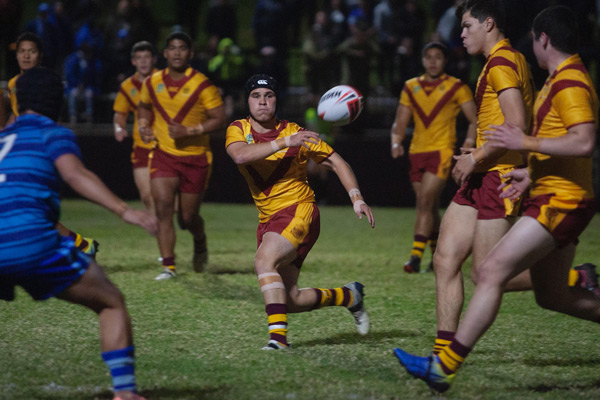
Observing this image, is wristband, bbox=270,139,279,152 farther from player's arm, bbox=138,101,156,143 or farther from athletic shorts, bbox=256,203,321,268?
player's arm, bbox=138,101,156,143

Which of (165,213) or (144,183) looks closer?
(165,213)

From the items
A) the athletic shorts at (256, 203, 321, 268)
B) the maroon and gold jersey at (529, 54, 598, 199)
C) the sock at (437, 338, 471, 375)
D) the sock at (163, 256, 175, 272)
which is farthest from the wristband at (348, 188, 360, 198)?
the sock at (163, 256, 175, 272)

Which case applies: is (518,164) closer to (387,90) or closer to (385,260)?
(385,260)

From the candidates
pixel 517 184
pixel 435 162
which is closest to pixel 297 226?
pixel 517 184

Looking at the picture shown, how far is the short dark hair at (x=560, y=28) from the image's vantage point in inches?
195

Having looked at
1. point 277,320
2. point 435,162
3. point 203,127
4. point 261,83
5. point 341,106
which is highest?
point 261,83

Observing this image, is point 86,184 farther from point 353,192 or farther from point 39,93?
point 353,192

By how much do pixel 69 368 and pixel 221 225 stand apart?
9.63m

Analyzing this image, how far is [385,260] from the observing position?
1114 cm

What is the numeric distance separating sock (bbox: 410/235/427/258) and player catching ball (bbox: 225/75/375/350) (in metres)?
3.60

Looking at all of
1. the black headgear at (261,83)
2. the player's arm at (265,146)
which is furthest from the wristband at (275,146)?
the black headgear at (261,83)

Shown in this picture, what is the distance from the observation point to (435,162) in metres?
10.1

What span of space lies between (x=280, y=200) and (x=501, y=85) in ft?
6.23

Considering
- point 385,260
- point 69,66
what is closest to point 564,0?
point 385,260
